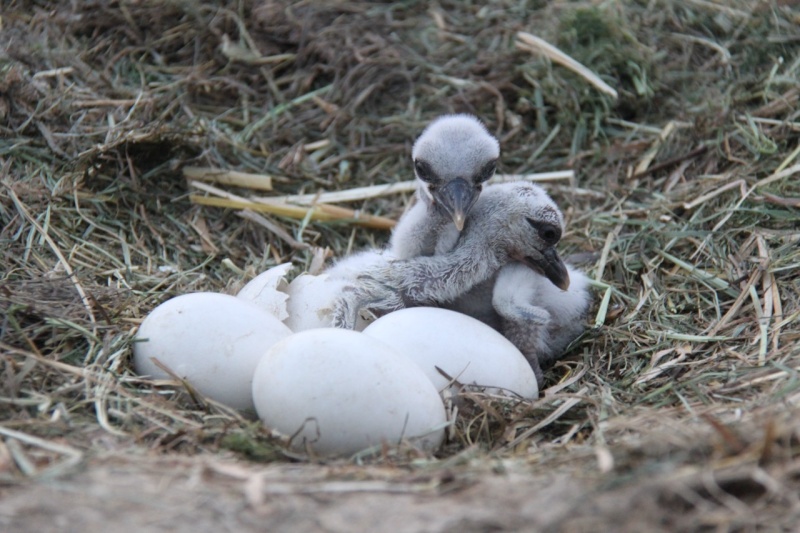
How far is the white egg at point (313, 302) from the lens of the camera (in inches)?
129

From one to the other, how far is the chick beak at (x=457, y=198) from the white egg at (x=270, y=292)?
26.4 inches

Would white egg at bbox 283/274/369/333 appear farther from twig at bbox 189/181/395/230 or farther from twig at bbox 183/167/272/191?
twig at bbox 183/167/272/191

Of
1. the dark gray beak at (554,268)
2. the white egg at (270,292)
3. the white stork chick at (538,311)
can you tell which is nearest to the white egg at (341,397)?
the white egg at (270,292)

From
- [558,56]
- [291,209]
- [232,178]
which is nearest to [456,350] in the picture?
[291,209]

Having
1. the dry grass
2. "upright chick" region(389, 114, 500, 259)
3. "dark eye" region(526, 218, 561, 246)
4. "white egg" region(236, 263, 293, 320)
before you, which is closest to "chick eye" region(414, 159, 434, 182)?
"upright chick" region(389, 114, 500, 259)

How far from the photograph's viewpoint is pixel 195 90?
15.6 feet

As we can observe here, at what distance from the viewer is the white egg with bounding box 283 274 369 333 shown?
329 centimetres

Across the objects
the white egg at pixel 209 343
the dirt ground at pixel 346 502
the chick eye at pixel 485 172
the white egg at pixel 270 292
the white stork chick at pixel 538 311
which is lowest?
the white stork chick at pixel 538 311

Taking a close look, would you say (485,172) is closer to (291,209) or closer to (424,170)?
(424,170)

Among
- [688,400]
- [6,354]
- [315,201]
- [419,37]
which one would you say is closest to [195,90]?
[315,201]

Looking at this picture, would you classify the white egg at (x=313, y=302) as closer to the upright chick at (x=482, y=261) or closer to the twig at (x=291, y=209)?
the upright chick at (x=482, y=261)

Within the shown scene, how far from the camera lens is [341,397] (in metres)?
2.46

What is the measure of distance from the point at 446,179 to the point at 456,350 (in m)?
0.73

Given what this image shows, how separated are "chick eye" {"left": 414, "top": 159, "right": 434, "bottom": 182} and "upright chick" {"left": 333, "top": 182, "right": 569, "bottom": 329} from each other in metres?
0.24
